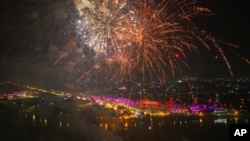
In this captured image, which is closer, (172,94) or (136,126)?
(136,126)

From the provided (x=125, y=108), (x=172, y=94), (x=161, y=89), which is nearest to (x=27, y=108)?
(x=125, y=108)

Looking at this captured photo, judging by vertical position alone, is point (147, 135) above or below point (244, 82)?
below

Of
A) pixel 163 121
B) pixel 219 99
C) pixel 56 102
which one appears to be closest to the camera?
pixel 56 102

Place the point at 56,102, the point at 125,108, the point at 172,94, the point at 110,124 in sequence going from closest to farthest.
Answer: the point at 56,102, the point at 110,124, the point at 125,108, the point at 172,94

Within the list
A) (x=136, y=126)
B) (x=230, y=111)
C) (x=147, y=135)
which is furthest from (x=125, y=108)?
(x=230, y=111)

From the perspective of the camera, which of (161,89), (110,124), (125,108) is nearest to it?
(110,124)

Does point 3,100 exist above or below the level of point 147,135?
above

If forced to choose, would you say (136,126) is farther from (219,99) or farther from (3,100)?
(219,99)

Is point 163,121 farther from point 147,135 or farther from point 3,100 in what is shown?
point 3,100

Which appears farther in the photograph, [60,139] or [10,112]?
[10,112]
